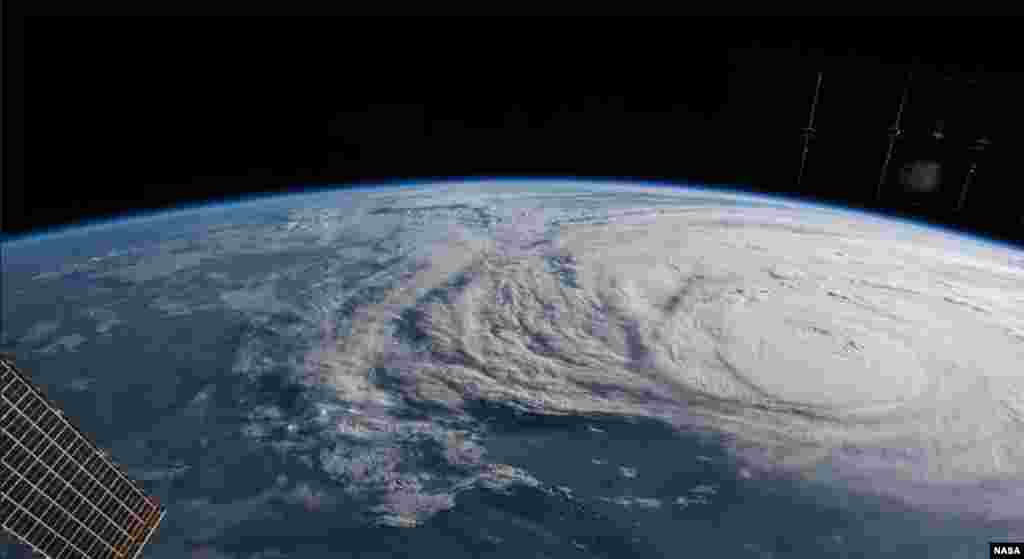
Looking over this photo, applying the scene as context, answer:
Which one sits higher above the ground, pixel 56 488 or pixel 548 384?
pixel 56 488

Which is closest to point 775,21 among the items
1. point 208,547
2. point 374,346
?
point 374,346

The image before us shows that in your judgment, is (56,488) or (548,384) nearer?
(56,488)

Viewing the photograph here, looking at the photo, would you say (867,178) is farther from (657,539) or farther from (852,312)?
(657,539)

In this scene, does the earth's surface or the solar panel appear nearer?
the solar panel

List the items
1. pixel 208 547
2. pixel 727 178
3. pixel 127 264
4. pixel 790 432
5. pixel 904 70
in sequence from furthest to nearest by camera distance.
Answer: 1. pixel 127 264
2. pixel 727 178
3. pixel 904 70
4. pixel 790 432
5. pixel 208 547
